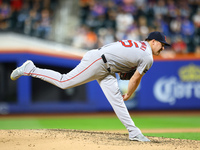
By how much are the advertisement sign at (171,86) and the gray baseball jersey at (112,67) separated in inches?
248

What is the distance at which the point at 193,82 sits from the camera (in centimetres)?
1112

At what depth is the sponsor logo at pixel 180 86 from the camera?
1106 cm

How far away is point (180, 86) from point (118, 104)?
260 inches

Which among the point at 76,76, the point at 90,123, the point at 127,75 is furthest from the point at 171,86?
the point at 76,76

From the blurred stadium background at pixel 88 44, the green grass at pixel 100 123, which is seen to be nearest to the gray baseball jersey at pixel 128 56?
the green grass at pixel 100 123

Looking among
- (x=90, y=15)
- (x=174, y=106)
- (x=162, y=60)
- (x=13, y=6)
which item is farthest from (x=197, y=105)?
(x=13, y=6)

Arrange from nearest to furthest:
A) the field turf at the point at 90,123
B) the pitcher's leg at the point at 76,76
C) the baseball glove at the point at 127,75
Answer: the pitcher's leg at the point at 76,76 → the baseball glove at the point at 127,75 → the field turf at the point at 90,123

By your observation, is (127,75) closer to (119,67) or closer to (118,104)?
(119,67)

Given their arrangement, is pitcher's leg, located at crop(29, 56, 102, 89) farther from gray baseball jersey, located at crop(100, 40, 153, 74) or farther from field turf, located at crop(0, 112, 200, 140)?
field turf, located at crop(0, 112, 200, 140)

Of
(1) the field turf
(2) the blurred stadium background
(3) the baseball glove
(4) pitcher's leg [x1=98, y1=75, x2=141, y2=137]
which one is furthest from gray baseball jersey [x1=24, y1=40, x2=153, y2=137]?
(2) the blurred stadium background

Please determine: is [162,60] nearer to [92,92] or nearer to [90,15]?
[92,92]

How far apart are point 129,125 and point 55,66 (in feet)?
23.8

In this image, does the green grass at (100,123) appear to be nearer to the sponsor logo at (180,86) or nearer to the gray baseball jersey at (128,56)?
the sponsor logo at (180,86)

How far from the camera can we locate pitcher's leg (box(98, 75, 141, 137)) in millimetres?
4914
